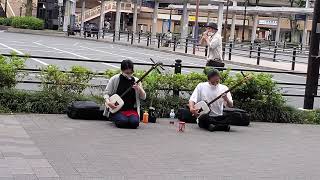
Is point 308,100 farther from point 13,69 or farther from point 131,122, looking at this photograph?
point 13,69

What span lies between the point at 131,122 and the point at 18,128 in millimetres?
1833

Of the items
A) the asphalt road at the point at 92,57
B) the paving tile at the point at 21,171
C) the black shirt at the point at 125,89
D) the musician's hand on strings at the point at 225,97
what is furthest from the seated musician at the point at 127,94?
the paving tile at the point at 21,171

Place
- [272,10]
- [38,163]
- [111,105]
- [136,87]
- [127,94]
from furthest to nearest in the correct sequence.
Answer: [272,10] < [127,94] < [136,87] < [111,105] < [38,163]

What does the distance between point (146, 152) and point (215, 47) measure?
5.12 metres

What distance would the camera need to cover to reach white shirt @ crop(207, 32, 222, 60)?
40.0 ft

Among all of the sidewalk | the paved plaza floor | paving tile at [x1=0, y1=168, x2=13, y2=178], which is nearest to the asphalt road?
the sidewalk

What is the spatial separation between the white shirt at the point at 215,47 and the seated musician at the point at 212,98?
7.96ft

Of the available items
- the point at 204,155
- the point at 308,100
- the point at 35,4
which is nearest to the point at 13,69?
the point at 204,155

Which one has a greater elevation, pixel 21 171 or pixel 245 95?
pixel 245 95

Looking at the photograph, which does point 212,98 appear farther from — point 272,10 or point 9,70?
point 272,10

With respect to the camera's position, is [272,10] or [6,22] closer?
[272,10]

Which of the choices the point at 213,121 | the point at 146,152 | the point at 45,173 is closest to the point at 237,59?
the point at 213,121

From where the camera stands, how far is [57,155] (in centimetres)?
704

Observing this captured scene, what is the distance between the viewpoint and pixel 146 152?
7.64 m
